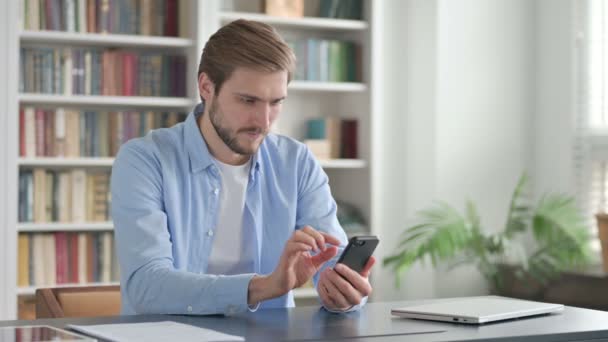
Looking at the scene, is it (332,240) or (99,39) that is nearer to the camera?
(332,240)

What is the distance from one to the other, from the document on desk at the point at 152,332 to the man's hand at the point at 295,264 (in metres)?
0.23

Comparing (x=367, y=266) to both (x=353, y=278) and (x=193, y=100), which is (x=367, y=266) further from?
(x=193, y=100)

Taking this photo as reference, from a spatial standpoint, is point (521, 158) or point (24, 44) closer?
point (24, 44)

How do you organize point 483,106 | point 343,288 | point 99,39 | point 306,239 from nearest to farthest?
1. point 306,239
2. point 343,288
3. point 99,39
4. point 483,106

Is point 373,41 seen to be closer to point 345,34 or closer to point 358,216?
point 345,34

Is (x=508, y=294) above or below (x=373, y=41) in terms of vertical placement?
below

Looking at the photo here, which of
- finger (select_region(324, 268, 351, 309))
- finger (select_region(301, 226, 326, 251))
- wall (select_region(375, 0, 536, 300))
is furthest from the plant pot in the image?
→ finger (select_region(301, 226, 326, 251))

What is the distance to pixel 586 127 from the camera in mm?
4766

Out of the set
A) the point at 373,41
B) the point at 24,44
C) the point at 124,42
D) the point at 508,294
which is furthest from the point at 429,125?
the point at 24,44

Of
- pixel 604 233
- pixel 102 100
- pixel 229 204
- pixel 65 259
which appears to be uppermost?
pixel 102 100

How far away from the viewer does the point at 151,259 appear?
6.91 ft

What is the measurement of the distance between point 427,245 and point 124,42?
1.64 meters

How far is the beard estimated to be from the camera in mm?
2314

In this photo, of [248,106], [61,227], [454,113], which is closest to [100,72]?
[61,227]
